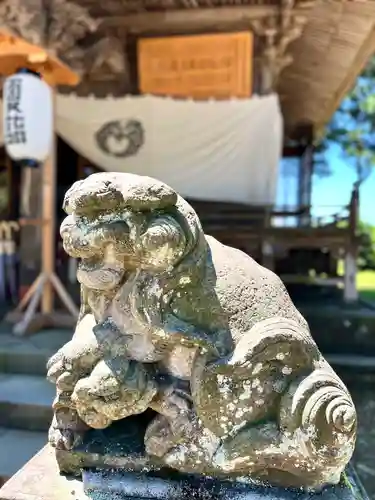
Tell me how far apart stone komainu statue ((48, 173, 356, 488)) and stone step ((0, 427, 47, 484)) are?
72.8 inches

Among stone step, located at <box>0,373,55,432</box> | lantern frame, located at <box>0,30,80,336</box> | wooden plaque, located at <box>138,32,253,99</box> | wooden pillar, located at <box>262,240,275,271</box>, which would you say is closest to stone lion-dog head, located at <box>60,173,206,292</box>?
stone step, located at <box>0,373,55,432</box>

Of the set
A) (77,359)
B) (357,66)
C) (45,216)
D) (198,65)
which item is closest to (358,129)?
(357,66)

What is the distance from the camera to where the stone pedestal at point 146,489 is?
4.46 feet

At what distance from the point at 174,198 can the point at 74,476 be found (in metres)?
0.89

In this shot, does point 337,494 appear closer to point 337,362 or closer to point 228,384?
point 228,384

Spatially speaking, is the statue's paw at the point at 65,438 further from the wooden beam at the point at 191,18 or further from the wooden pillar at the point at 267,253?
the wooden beam at the point at 191,18

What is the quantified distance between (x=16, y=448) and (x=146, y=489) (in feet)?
6.92

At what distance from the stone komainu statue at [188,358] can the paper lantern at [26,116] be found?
12.1 feet

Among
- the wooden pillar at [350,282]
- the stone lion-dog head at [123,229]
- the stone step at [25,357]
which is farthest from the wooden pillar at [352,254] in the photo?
the stone lion-dog head at [123,229]

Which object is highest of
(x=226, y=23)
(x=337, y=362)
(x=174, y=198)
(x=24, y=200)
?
(x=226, y=23)

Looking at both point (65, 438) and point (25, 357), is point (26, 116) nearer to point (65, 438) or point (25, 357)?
point (25, 357)

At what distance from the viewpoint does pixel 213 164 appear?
6.06 metres

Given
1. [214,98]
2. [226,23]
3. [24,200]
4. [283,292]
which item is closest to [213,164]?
[214,98]

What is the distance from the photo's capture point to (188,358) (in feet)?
4.53
